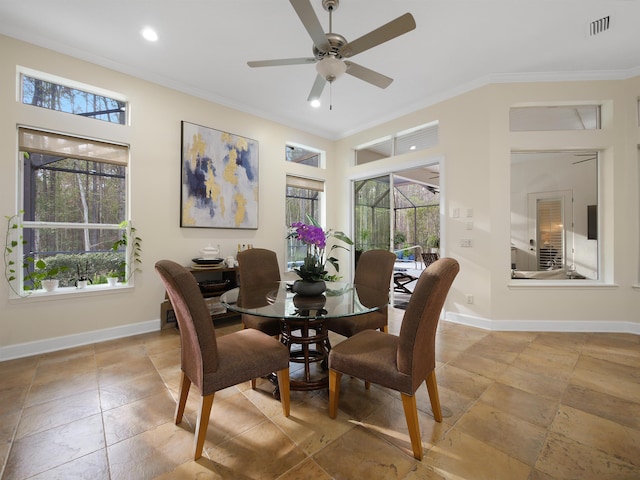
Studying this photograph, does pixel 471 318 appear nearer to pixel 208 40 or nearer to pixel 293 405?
pixel 293 405

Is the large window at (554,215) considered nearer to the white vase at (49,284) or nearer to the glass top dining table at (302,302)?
the glass top dining table at (302,302)

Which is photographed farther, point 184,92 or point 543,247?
point 543,247

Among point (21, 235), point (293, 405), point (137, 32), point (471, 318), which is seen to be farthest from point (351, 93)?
point (21, 235)

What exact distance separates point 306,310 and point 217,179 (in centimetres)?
272

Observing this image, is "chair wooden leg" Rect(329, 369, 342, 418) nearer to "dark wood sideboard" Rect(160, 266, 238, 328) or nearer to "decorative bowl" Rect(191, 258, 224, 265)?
"dark wood sideboard" Rect(160, 266, 238, 328)

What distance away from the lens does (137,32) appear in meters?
2.62

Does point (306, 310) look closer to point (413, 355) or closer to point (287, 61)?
point (413, 355)

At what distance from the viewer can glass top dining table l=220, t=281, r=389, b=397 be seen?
1.73 metres

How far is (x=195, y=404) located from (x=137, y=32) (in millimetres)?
3299

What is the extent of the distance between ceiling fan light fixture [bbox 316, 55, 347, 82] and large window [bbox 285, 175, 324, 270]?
2662 mm

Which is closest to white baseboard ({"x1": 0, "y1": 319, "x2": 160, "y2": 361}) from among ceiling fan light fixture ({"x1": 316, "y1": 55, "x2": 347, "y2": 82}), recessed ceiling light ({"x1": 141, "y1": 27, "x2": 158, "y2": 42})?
recessed ceiling light ({"x1": 141, "y1": 27, "x2": 158, "y2": 42})

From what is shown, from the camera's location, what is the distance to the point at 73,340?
9.29 feet

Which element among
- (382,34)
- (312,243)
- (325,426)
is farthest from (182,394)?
(382,34)

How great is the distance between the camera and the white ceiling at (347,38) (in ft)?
7.66
